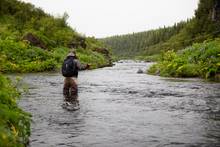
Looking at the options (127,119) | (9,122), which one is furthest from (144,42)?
(9,122)

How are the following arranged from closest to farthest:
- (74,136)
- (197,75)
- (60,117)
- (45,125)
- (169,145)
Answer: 1. (169,145)
2. (74,136)
3. (45,125)
4. (60,117)
5. (197,75)

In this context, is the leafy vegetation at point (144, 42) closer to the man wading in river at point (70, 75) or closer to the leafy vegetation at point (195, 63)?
the leafy vegetation at point (195, 63)

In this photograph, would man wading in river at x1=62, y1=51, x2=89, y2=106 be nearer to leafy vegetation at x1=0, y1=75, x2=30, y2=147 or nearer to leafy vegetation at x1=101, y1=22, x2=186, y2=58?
leafy vegetation at x1=0, y1=75, x2=30, y2=147

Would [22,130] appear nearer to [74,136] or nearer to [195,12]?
[74,136]

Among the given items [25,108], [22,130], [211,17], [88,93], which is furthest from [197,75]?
[211,17]

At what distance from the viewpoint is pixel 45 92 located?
16.9m

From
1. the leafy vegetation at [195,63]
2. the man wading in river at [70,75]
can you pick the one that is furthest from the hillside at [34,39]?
the man wading in river at [70,75]

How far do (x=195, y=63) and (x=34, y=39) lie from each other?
15.3 m

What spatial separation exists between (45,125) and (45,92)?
22.6 feet

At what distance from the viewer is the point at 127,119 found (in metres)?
11.2

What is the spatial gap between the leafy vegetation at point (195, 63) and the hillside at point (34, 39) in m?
8.87

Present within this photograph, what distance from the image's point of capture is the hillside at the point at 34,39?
105ft

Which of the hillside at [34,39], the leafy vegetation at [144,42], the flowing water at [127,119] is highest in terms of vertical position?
the leafy vegetation at [144,42]

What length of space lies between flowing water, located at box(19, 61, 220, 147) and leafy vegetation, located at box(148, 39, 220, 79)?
826 centimetres
